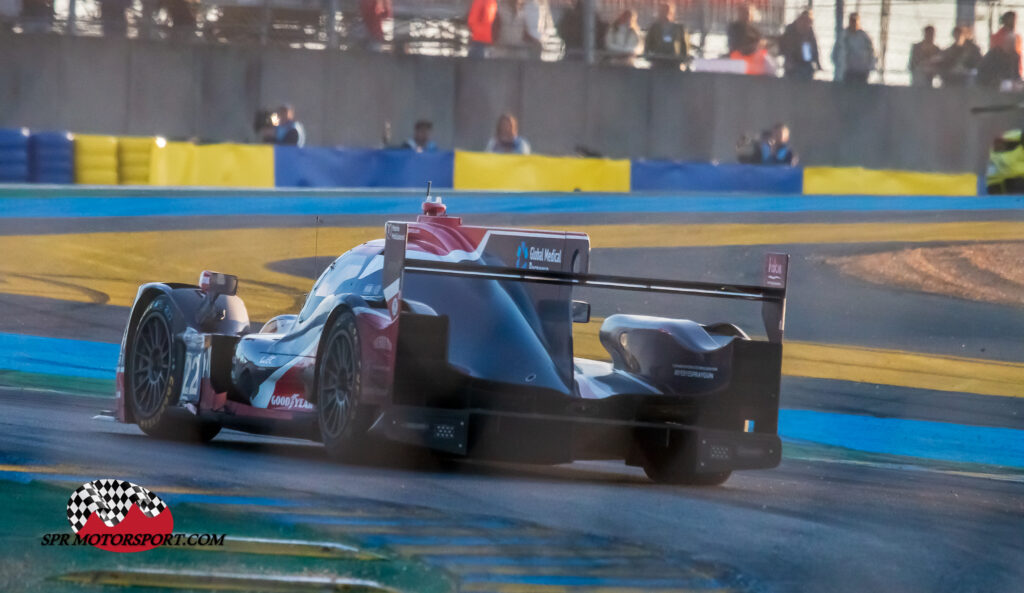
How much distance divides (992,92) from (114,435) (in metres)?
18.6

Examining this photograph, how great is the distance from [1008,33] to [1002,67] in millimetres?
1207

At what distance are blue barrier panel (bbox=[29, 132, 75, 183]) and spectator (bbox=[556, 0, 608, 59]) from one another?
20.8ft

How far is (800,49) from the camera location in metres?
22.3

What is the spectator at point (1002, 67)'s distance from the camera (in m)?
22.9

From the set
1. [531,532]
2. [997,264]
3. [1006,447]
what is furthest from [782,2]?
[531,532]

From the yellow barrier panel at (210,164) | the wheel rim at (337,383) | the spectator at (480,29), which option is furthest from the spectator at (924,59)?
the wheel rim at (337,383)

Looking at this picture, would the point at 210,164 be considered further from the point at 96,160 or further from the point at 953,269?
the point at 953,269

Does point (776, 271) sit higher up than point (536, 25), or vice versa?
point (536, 25)

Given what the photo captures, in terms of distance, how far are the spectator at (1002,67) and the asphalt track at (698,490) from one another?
10.5 m

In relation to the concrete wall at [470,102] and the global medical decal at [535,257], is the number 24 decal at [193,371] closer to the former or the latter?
the global medical decal at [535,257]

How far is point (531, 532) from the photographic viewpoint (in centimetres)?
607

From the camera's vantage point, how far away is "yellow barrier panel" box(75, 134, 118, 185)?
19.3 meters

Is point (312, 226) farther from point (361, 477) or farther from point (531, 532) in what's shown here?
point (531, 532)

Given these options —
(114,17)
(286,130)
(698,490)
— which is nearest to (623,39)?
(286,130)
